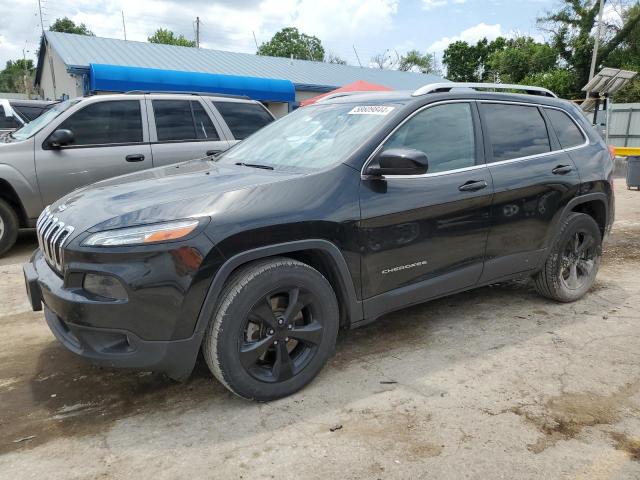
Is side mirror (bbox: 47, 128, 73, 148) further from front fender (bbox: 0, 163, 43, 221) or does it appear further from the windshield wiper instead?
the windshield wiper

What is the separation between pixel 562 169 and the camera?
417cm

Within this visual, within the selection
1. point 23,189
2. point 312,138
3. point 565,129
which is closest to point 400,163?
point 312,138

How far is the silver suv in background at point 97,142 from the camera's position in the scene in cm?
591

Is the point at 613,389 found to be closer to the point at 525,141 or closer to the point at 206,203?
the point at 525,141

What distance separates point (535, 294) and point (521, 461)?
2.64 metres

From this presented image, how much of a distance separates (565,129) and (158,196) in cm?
339

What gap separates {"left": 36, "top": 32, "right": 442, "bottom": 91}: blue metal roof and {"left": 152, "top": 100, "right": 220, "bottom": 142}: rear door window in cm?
1228

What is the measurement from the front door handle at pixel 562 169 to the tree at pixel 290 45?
70541 mm

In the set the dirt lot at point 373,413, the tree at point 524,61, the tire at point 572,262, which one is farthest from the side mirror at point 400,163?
the tree at point 524,61

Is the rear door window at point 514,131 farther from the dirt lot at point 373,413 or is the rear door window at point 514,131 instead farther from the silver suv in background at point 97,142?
the silver suv in background at point 97,142

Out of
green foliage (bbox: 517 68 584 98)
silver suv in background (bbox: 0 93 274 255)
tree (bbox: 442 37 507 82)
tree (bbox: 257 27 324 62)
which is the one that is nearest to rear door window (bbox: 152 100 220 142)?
silver suv in background (bbox: 0 93 274 255)

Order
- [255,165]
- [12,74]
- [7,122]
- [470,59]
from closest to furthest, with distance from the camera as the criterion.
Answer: [255,165], [7,122], [470,59], [12,74]

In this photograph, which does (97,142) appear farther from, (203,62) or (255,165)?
(203,62)

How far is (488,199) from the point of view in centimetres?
368
